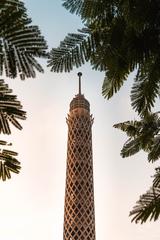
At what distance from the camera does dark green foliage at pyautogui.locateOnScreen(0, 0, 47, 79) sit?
1.31 metres

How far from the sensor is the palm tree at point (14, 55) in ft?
4.25

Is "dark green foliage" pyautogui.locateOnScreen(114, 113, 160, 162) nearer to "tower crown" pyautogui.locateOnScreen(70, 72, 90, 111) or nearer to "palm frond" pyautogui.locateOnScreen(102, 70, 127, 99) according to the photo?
"palm frond" pyautogui.locateOnScreen(102, 70, 127, 99)

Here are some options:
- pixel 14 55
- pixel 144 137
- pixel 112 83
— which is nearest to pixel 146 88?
pixel 112 83

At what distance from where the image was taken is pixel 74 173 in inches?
1426

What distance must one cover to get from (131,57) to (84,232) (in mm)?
33247

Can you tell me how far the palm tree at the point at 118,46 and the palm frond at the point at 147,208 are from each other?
45 millimetres

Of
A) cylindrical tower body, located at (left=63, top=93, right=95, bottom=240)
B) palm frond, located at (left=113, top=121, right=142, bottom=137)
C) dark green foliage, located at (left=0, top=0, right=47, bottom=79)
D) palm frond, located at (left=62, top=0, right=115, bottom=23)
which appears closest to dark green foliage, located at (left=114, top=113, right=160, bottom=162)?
palm frond, located at (left=113, top=121, right=142, bottom=137)

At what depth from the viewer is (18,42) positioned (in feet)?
4.45

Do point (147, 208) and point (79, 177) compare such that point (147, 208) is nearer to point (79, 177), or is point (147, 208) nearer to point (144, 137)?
point (144, 137)

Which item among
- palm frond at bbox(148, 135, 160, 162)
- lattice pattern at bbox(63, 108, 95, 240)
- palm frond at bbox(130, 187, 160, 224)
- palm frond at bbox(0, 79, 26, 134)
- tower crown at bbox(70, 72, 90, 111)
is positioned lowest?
palm frond at bbox(130, 187, 160, 224)

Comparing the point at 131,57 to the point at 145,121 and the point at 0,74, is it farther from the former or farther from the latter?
the point at 0,74

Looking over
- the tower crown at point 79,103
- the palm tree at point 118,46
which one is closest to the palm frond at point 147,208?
the palm tree at point 118,46

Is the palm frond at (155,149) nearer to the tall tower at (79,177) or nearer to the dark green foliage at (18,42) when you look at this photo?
the dark green foliage at (18,42)

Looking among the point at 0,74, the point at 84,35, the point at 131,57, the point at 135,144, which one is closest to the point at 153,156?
the point at 135,144
